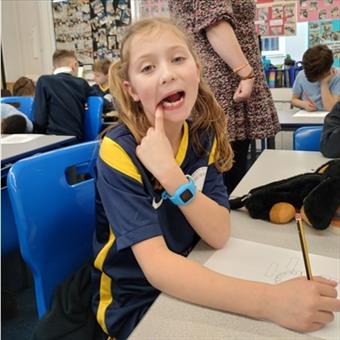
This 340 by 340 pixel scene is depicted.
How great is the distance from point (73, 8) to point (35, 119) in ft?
7.93

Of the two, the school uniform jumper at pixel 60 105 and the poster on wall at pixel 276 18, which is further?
the poster on wall at pixel 276 18

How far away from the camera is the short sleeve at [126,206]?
77cm

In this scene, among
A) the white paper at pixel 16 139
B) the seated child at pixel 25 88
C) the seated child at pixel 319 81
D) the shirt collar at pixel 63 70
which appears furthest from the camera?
the seated child at pixel 25 88

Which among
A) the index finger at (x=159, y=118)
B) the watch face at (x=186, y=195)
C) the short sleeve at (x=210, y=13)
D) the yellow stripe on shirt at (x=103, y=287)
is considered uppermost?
the short sleeve at (x=210, y=13)

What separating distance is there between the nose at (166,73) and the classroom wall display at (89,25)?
4.13 metres

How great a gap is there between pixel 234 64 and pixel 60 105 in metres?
1.90

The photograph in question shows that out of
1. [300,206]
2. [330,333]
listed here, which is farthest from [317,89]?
[330,333]

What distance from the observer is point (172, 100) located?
2.97 feet

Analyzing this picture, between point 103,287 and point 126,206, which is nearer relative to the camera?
point 126,206

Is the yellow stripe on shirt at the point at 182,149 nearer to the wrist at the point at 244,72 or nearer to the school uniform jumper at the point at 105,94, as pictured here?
the wrist at the point at 244,72

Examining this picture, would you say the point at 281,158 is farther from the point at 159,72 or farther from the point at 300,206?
the point at 159,72

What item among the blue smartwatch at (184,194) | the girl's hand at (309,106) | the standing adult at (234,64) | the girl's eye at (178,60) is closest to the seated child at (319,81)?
the girl's hand at (309,106)

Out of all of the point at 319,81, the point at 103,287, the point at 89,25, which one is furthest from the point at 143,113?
the point at 89,25

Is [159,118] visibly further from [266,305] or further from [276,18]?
[276,18]
